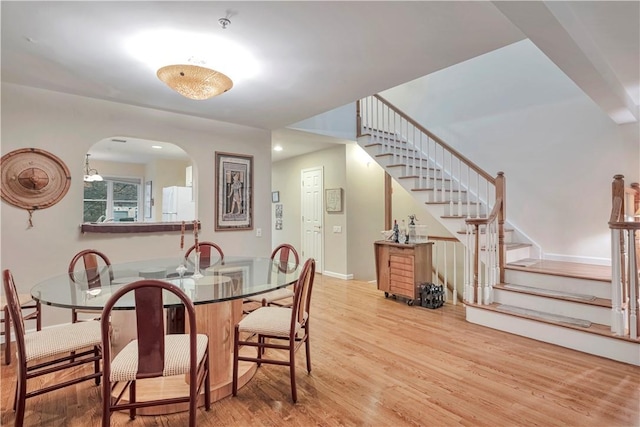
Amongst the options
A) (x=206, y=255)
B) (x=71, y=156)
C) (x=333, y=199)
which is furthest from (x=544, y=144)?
(x=71, y=156)

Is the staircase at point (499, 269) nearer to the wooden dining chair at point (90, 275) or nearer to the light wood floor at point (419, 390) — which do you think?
the light wood floor at point (419, 390)

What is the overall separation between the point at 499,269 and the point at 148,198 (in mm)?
7562

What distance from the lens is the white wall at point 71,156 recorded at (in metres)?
2.91

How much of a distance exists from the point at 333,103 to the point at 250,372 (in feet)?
8.66

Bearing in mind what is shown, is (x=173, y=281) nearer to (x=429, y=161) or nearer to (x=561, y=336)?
(x=561, y=336)

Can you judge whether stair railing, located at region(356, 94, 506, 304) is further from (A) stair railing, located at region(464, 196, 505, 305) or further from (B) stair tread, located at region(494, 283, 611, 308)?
(B) stair tread, located at region(494, 283, 611, 308)

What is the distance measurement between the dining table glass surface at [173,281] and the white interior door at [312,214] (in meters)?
3.31

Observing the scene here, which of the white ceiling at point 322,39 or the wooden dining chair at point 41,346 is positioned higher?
the white ceiling at point 322,39

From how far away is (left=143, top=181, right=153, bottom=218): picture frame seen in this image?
7711mm

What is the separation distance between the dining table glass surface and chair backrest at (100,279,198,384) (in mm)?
148

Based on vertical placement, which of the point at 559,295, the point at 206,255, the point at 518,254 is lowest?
the point at 559,295

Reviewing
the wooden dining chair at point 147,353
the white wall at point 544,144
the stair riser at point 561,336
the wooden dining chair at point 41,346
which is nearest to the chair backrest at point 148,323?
the wooden dining chair at point 147,353

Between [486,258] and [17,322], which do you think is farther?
[486,258]

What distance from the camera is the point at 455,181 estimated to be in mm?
5027
